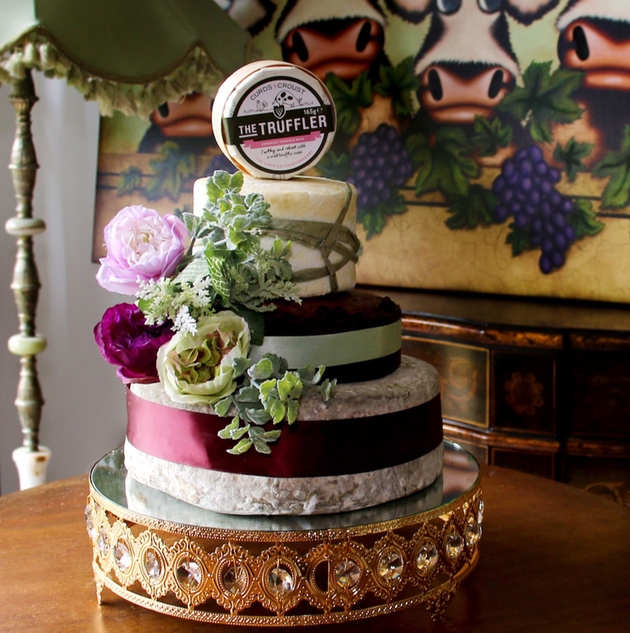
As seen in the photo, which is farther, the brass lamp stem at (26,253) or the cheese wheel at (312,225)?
the brass lamp stem at (26,253)

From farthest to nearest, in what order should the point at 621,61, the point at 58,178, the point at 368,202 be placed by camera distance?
the point at 58,178 → the point at 368,202 → the point at 621,61

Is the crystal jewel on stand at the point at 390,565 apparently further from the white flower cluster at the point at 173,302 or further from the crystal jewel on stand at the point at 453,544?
the white flower cluster at the point at 173,302

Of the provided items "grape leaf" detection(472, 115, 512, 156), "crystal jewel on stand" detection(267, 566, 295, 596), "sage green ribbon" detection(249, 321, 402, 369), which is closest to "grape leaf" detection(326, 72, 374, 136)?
"grape leaf" detection(472, 115, 512, 156)

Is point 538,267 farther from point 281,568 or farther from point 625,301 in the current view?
point 281,568

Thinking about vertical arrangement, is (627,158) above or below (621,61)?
below

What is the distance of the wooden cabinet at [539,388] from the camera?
175cm

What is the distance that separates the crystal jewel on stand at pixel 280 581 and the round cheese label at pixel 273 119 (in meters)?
0.46

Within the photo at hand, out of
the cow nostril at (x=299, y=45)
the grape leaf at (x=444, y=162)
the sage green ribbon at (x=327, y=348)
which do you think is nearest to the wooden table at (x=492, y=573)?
the sage green ribbon at (x=327, y=348)

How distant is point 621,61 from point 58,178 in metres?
1.52

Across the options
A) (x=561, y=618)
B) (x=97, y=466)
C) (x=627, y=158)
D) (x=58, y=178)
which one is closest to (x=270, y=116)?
(x=97, y=466)

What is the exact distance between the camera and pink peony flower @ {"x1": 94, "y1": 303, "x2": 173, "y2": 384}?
3.25 feet

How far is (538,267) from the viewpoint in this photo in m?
2.17

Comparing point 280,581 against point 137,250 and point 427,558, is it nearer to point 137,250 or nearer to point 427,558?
point 427,558

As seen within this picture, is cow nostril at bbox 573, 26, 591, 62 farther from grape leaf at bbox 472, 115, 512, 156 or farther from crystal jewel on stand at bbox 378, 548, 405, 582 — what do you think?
crystal jewel on stand at bbox 378, 548, 405, 582
